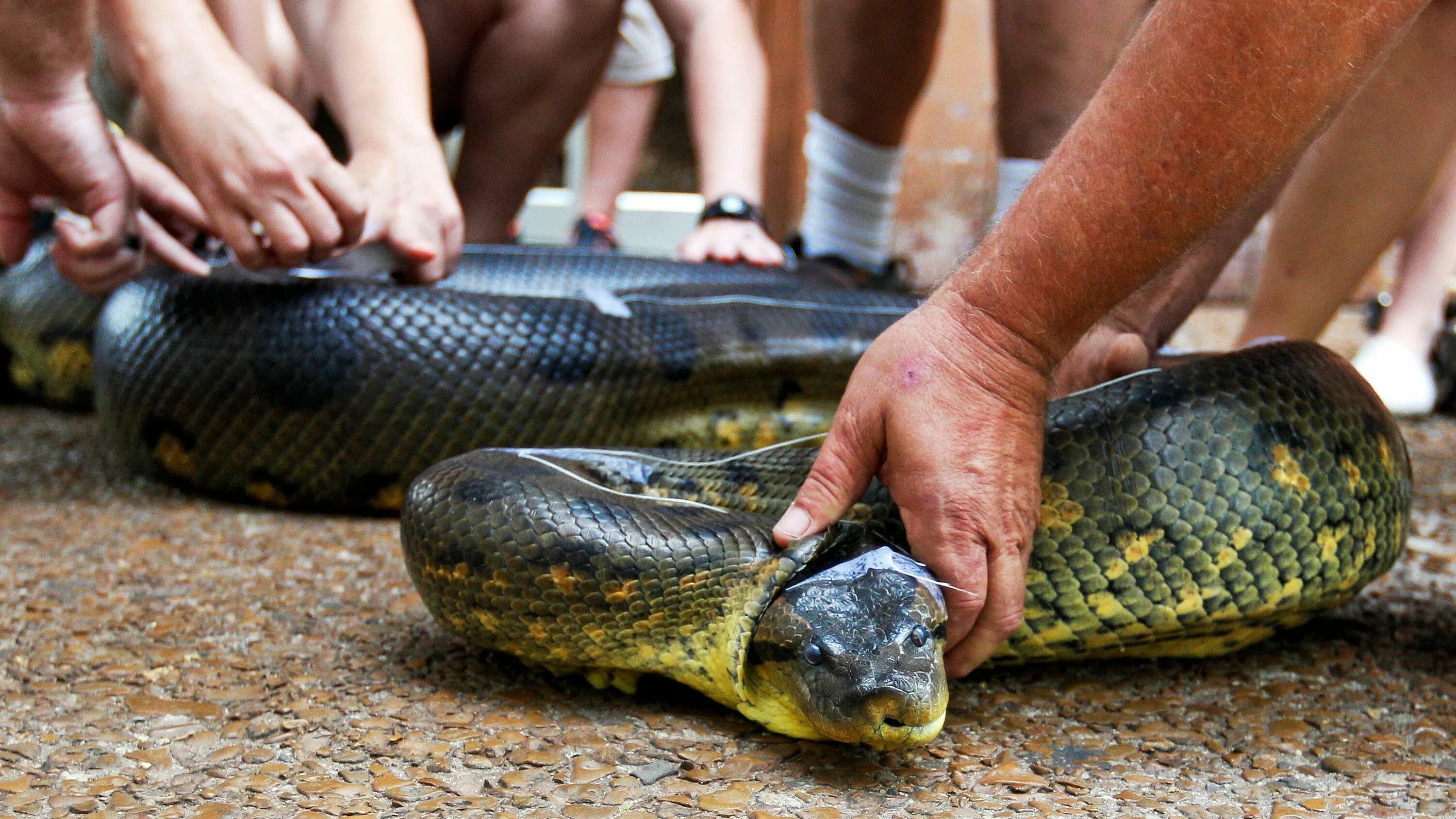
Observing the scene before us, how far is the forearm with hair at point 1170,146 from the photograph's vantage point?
1229 mm

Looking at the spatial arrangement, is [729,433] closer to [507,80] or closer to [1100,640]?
[1100,640]

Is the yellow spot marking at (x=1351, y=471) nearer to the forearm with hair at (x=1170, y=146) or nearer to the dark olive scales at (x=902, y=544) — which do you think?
the dark olive scales at (x=902, y=544)

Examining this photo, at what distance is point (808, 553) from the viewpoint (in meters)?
1.53

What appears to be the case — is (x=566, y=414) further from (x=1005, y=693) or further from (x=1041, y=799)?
(x=1041, y=799)

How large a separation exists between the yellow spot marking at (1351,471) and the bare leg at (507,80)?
2828 mm

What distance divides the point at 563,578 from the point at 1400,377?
3.21 meters

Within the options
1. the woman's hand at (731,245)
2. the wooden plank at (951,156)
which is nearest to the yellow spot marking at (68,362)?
the woman's hand at (731,245)

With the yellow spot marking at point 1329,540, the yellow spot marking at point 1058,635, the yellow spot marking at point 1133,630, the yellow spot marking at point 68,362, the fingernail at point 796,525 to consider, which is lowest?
the yellow spot marking at point 68,362

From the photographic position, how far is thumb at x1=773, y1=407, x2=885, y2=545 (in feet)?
4.82

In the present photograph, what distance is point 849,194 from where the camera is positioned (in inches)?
168

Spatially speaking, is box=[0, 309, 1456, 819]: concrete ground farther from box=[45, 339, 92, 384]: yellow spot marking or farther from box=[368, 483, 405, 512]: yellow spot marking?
box=[45, 339, 92, 384]: yellow spot marking

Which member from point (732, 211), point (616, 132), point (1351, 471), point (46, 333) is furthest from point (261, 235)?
point (616, 132)

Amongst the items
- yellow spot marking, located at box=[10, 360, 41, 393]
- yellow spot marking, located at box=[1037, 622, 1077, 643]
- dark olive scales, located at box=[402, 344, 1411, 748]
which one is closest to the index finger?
dark olive scales, located at box=[402, 344, 1411, 748]

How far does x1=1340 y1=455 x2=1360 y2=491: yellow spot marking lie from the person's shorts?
13.9 ft
